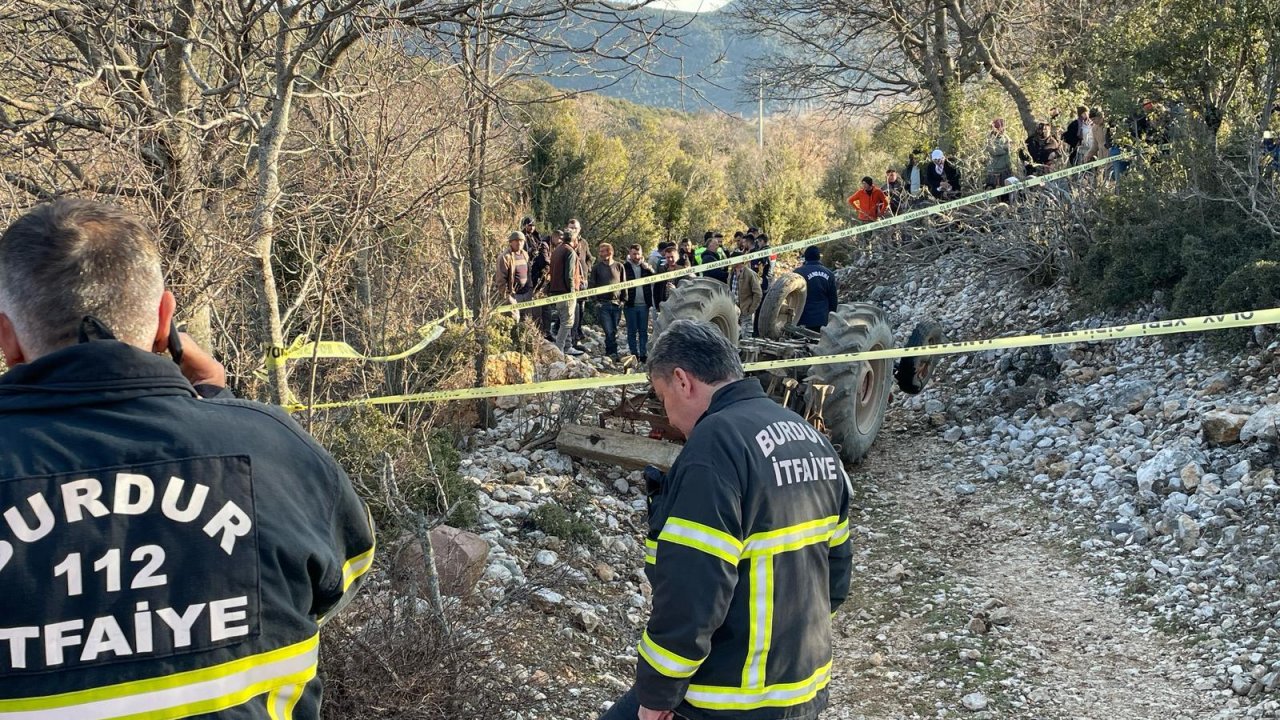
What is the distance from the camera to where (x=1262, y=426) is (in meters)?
6.85

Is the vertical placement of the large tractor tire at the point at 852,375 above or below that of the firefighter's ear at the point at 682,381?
below

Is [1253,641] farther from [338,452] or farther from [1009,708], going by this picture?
[338,452]

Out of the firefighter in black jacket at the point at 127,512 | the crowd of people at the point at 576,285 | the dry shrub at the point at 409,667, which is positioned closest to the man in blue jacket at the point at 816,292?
the crowd of people at the point at 576,285

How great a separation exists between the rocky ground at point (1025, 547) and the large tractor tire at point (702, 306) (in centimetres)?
104

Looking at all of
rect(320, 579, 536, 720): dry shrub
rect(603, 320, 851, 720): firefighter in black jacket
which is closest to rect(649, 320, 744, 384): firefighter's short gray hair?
rect(603, 320, 851, 720): firefighter in black jacket

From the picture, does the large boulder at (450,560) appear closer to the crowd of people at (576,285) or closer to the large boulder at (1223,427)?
the large boulder at (1223,427)

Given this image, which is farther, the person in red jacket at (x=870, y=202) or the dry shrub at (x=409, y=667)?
the person in red jacket at (x=870, y=202)

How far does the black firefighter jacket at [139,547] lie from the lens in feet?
5.40

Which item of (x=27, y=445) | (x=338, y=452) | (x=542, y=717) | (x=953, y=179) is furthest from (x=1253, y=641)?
(x=953, y=179)

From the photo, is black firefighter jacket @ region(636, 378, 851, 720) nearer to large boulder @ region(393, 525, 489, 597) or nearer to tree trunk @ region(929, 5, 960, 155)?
large boulder @ region(393, 525, 489, 597)

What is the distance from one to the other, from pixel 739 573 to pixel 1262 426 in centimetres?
549

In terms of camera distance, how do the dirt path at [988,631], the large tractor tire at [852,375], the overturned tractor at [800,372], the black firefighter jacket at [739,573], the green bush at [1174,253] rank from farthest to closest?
the green bush at [1174,253]
the large tractor tire at [852,375]
the overturned tractor at [800,372]
the dirt path at [988,631]
the black firefighter jacket at [739,573]

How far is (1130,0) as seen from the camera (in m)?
17.5

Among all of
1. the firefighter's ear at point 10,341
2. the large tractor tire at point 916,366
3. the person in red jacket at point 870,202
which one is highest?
the person in red jacket at point 870,202
